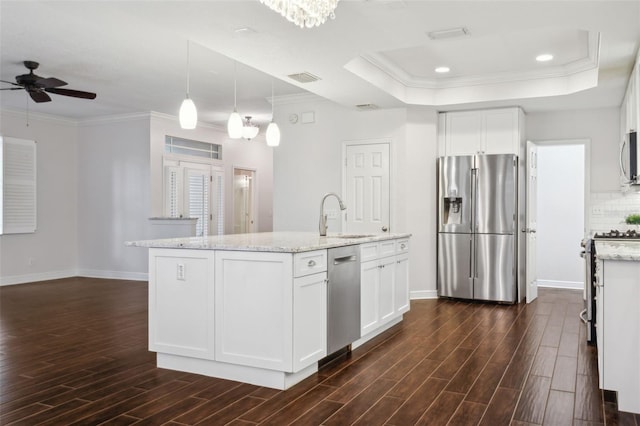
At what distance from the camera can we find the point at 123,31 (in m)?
4.38

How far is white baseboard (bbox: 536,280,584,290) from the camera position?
743 centimetres

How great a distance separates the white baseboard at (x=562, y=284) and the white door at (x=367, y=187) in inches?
105

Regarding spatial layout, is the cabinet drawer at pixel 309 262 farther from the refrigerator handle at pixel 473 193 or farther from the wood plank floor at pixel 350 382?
the refrigerator handle at pixel 473 193

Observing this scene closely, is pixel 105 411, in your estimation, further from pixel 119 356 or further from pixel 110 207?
pixel 110 207

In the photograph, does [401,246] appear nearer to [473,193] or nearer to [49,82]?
[473,193]

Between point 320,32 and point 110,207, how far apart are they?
6008 mm

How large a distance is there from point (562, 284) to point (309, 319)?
215 inches

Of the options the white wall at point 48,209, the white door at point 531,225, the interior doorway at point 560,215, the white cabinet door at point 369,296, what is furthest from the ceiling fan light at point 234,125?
the white wall at point 48,209

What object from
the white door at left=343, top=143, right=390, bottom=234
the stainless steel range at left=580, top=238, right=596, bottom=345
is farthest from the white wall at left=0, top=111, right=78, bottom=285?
the stainless steel range at left=580, top=238, right=596, bottom=345

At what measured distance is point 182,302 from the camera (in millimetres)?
3605

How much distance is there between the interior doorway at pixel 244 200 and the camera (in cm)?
1034

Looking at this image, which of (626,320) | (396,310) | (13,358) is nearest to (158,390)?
(13,358)

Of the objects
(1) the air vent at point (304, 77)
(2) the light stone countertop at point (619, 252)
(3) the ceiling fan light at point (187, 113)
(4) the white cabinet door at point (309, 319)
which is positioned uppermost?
(1) the air vent at point (304, 77)

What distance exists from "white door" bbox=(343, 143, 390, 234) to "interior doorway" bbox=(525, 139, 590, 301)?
253 centimetres
